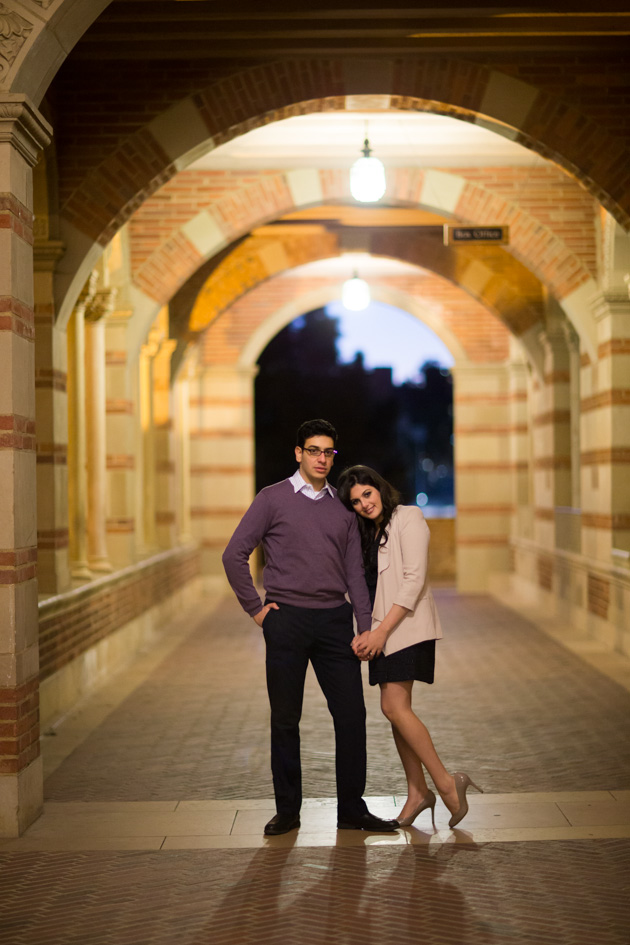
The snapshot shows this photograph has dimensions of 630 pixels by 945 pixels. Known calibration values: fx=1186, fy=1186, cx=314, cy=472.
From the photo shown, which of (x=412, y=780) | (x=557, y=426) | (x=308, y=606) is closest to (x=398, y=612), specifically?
(x=308, y=606)

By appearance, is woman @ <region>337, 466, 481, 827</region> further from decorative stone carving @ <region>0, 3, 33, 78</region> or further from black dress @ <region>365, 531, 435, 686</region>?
decorative stone carving @ <region>0, 3, 33, 78</region>

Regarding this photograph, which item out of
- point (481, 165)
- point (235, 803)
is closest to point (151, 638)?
point (481, 165)

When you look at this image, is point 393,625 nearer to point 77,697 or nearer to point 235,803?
point 235,803

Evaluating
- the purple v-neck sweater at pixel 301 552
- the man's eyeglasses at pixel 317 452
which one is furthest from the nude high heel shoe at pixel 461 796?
the man's eyeglasses at pixel 317 452

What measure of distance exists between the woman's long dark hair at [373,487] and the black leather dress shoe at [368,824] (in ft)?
3.86

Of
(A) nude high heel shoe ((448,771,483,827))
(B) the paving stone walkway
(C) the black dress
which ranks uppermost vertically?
(C) the black dress

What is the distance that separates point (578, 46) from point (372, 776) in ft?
17.3

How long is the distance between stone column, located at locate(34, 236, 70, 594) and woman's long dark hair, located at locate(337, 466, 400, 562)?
3.84 m

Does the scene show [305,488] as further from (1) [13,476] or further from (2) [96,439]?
(2) [96,439]

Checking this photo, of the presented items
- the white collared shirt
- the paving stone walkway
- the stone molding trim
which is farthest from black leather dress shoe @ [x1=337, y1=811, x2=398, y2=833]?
the stone molding trim

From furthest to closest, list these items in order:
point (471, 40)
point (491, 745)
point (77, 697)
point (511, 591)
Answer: point (511, 591), point (77, 697), point (471, 40), point (491, 745)

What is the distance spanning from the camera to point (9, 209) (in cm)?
541

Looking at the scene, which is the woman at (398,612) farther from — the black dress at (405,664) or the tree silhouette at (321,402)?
the tree silhouette at (321,402)

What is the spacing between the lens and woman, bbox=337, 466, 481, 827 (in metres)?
5.26
